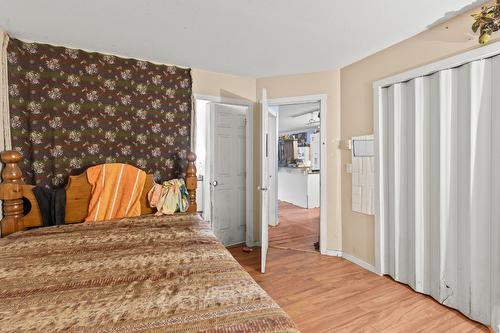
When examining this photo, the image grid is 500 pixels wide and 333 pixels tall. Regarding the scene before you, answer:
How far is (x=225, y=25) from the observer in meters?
2.09

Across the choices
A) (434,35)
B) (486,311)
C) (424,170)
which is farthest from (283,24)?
(486,311)

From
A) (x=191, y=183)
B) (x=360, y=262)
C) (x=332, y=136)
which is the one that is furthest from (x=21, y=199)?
(x=360, y=262)

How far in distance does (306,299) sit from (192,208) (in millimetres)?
1428

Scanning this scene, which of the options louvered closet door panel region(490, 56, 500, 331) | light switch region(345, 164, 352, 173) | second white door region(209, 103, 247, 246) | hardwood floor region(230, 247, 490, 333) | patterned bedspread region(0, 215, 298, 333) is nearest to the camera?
patterned bedspread region(0, 215, 298, 333)

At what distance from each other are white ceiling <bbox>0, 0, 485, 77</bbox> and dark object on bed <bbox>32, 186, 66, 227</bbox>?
1.37 m

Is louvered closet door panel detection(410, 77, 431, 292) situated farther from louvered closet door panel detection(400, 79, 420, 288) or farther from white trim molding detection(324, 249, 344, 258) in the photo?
white trim molding detection(324, 249, 344, 258)

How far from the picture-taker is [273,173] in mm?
4508

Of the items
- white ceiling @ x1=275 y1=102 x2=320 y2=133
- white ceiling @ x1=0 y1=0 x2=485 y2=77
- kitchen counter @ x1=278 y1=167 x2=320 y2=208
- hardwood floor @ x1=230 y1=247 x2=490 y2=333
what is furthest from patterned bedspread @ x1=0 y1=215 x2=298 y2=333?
kitchen counter @ x1=278 y1=167 x2=320 y2=208

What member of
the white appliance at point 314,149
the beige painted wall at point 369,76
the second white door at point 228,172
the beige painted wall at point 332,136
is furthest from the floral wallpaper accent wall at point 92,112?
the white appliance at point 314,149

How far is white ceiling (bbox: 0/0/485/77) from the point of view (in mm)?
1812

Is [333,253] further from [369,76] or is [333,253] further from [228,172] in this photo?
[369,76]

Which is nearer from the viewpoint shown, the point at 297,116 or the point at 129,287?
the point at 129,287

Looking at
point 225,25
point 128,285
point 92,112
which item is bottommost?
point 128,285

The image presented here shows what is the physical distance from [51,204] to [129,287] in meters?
1.65
